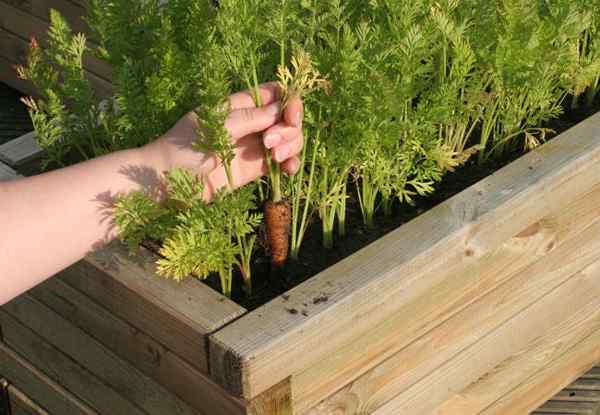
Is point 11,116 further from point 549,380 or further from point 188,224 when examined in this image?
point 188,224

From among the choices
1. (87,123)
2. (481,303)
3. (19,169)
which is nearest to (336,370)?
(481,303)

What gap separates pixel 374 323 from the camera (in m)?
1.81

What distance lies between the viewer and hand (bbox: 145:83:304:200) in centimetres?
174

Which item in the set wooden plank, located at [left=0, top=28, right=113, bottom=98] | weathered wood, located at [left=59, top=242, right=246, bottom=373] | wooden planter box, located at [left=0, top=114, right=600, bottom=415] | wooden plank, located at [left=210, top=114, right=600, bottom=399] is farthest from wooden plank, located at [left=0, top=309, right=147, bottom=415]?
wooden plank, located at [left=0, top=28, right=113, bottom=98]

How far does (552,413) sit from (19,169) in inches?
55.3

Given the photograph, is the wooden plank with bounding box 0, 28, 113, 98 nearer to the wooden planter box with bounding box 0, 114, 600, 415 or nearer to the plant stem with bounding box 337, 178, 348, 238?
the wooden planter box with bounding box 0, 114, 600, 415

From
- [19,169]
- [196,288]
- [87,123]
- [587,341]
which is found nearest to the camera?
[196,288]

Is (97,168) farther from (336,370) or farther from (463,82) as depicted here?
(463,82)

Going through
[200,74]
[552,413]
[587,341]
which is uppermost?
[200,74]

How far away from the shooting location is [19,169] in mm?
2223

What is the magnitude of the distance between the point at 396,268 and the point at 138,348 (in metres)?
0.47

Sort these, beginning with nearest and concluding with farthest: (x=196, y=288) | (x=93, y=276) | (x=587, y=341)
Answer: (x=196, y=288), (x=93, y=276), (x=587, y=341)

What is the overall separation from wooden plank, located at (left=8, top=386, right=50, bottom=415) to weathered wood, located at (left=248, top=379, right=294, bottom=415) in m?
0.76

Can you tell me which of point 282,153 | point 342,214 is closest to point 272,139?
point 282,153
